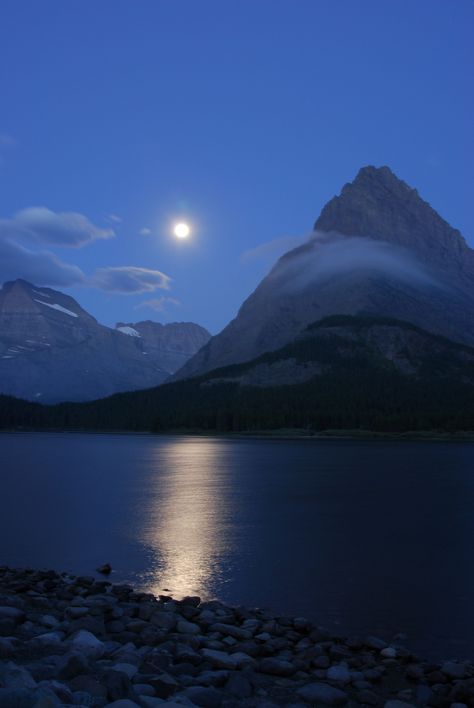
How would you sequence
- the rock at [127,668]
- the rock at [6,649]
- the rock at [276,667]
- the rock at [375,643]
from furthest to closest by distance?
the rock at [375,643] < the rock at [276,667] < the rock at [6,649] < the rock at [127,668]

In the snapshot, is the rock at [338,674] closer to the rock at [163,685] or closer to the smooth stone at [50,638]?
the rock at [163,685]

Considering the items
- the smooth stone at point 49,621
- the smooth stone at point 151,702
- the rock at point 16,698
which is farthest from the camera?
the smooth stone at point 49,621

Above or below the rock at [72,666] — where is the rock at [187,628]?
below

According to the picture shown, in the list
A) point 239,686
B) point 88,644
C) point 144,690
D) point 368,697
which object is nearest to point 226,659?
point 239,686

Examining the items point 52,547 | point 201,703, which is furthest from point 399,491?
point 201,703

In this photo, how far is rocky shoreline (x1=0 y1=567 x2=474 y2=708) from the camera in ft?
51.1

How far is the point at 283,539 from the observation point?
1917 inches

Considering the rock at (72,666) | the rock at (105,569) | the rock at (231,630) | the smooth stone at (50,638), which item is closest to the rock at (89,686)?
the rock at (72,666)

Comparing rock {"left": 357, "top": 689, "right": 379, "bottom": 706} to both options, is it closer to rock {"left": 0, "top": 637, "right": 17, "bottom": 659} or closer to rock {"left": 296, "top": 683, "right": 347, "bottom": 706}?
rock {"left": 296, "top": 683, "right": 347, "bottom": 706}

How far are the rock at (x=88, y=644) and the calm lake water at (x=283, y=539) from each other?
11373mm

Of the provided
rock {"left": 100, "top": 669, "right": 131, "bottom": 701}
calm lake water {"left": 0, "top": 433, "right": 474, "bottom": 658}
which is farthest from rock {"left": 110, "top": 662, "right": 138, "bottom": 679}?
calm lake water {"left": 0, "top": 433, "right": 474, "bottom": 658}

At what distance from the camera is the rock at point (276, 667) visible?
20.6m

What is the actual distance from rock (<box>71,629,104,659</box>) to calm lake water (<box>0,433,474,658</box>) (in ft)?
37.3

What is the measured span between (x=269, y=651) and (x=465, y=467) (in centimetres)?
9528
